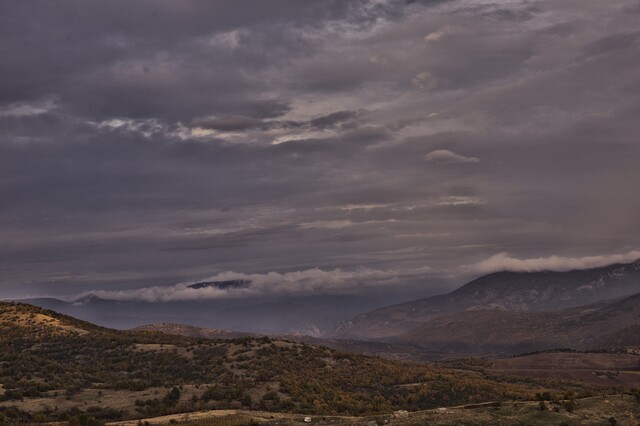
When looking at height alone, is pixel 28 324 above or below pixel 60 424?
above

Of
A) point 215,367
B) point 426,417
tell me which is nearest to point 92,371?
point 215,367

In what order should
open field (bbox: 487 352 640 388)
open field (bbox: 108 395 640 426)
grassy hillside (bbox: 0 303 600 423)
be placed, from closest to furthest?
1. open field (bbox: 108 395 640 426)
2. grassy hillside (bbox: 0 303 600 423)
3. open field (bbox: 487 352 640 388)

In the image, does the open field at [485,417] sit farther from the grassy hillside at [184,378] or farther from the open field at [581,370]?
the open field at [581,370]

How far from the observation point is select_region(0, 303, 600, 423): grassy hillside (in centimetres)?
6256

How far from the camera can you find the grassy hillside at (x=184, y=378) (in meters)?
62.6

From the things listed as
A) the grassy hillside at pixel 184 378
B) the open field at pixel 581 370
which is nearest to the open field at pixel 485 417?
the grassy hillside at pixel 184 378

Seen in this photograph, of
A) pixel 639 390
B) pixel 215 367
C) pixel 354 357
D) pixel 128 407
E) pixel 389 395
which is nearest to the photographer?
pixel 639 390

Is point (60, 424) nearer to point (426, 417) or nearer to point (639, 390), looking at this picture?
point (426, 417)

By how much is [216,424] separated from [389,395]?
44699 millimetres

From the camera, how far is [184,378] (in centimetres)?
8425

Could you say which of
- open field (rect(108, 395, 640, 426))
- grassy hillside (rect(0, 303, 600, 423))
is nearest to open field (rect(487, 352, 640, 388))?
grassy hillside (rect(0, 303, 600, 423))

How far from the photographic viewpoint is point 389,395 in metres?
81.9

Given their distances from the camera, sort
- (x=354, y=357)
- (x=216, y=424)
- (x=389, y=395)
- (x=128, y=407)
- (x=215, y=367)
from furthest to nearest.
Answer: (x=354, y=357) → (x=215, y=367) → (x=389, y=395) → (x=128, y=407) → (x=216, y=424)

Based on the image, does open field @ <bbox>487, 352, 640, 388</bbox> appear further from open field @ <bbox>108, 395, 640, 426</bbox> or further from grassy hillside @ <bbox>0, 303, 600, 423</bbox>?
open field @ <bbox>108, 395, 640, 426</bbox>
